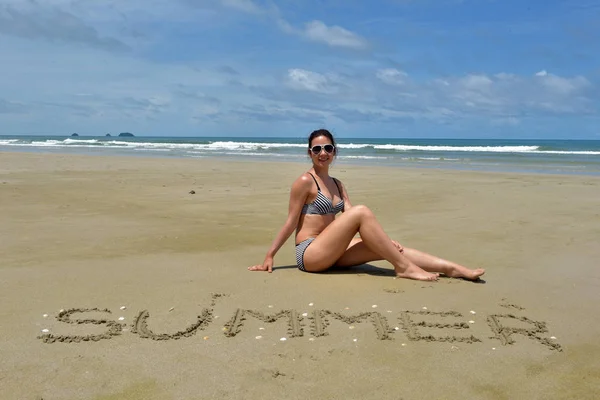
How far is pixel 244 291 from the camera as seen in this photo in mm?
4711

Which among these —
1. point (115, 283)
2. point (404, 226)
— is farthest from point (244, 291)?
point (404, 226)

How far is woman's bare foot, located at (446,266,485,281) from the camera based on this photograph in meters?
5.04

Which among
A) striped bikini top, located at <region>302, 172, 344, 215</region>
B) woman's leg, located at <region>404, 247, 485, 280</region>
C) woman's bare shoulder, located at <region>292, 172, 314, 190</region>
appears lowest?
woman's leg, located at <region>404, 247, 485, 280</region>

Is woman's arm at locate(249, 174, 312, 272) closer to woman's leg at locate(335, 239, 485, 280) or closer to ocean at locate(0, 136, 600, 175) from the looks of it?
woman's leg at locate(335, 239, 485, 280)

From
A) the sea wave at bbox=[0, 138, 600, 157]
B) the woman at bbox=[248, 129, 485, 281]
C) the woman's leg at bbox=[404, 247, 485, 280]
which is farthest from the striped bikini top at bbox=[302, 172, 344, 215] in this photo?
the sea wave at bbox=[0, 138, 600, 157]

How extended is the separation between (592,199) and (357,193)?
4880mm

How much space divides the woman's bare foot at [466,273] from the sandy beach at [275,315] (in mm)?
69

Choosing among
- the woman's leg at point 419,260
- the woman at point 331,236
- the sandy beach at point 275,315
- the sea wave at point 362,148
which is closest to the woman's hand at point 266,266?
the woman at point 331,236

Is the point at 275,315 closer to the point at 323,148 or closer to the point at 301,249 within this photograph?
the point at 301,249

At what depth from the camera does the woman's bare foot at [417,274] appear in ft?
16.7

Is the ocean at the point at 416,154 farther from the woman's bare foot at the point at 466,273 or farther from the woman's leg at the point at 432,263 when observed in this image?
the woman's bare foot at the point at 466,273

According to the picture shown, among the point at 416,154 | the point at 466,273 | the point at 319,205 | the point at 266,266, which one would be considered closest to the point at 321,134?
the point at 319,205

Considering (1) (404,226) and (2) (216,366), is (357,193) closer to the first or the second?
(1) (404,226)

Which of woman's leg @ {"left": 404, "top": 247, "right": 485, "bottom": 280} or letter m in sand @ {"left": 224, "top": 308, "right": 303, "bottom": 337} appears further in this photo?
woman's leg @ {"left": 404, "top": 247, "right": 485, "bottom": 280}
